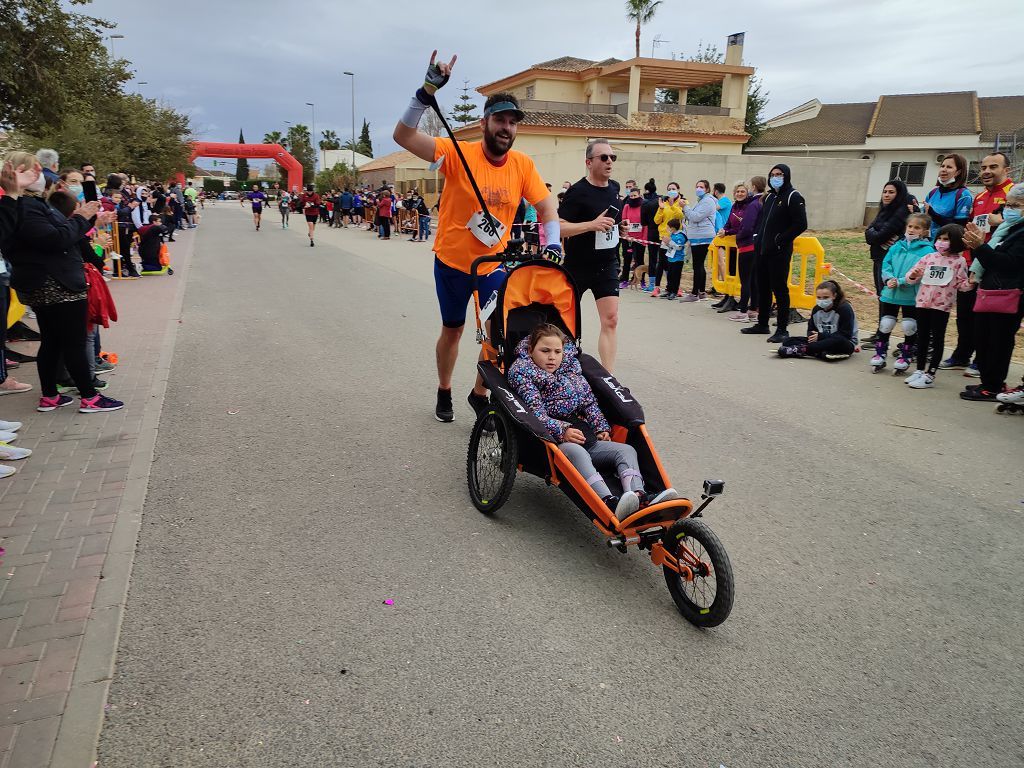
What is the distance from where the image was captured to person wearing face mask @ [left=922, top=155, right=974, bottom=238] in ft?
24.0

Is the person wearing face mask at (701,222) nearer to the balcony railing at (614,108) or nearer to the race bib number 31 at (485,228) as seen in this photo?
the race bib number 31 at (485,228)

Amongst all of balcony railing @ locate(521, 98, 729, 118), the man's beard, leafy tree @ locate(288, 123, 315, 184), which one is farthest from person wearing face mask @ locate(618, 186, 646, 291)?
leafy tree @ locate(288, 123, 315, 184)

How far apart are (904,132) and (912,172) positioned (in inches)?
117

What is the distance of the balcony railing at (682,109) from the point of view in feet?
132

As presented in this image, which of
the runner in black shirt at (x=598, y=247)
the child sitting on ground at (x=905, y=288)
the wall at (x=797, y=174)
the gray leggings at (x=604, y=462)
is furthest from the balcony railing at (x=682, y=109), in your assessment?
the gray leggings at (x=604, y=462)

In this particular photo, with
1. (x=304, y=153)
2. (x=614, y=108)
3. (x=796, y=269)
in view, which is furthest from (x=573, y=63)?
(x=304, y=153)

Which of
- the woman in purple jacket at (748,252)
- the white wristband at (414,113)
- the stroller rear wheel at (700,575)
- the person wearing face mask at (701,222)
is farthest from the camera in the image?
the person wearing face mask at (701,222)

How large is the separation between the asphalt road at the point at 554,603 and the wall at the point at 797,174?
16.4 meters

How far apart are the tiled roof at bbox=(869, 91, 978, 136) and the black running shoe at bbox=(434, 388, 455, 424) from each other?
46356mm

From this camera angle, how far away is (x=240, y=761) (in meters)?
2.16

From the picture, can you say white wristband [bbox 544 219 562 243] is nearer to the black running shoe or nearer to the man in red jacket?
the black running shoe

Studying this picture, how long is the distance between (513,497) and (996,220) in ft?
18.7

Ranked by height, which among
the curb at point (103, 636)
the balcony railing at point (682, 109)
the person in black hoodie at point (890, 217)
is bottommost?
the curb at point (103, 636)

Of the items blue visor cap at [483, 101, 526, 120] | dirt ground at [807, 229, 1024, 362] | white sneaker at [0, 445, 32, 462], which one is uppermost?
blue visor cap at [483, 101, 526, 120]
